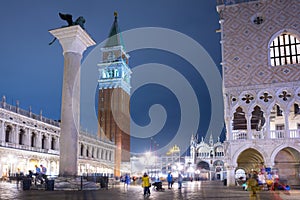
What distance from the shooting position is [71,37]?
15.7 m

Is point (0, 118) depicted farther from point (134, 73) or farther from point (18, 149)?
point (134, 73)

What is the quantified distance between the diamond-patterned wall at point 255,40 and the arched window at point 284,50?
433 mm

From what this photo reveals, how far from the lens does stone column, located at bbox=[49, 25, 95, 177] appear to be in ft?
49.4

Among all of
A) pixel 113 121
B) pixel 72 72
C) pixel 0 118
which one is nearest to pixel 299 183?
pixel 72 72

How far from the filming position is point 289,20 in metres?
23.0

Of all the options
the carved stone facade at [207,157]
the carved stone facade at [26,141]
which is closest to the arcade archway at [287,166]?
the carved stone facade at [26,141]

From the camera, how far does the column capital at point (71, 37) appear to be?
15.5 metres

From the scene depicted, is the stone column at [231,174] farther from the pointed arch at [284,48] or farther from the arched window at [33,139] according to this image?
the arched window at [33,139]

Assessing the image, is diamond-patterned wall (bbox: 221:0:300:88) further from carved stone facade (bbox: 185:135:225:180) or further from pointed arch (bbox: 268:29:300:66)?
carved stone facade (bbox: 185:135:225:180)

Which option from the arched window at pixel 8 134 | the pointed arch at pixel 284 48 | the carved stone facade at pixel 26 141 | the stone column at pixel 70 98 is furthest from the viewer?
the arched window at pixel 8 134

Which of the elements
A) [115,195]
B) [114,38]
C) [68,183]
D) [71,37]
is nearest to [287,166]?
[115,195]

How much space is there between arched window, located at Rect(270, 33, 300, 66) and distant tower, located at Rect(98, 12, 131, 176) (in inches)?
2035

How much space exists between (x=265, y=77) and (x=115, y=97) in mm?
53437

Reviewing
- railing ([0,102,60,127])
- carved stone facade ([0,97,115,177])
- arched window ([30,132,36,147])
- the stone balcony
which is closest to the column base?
the stone balcony
